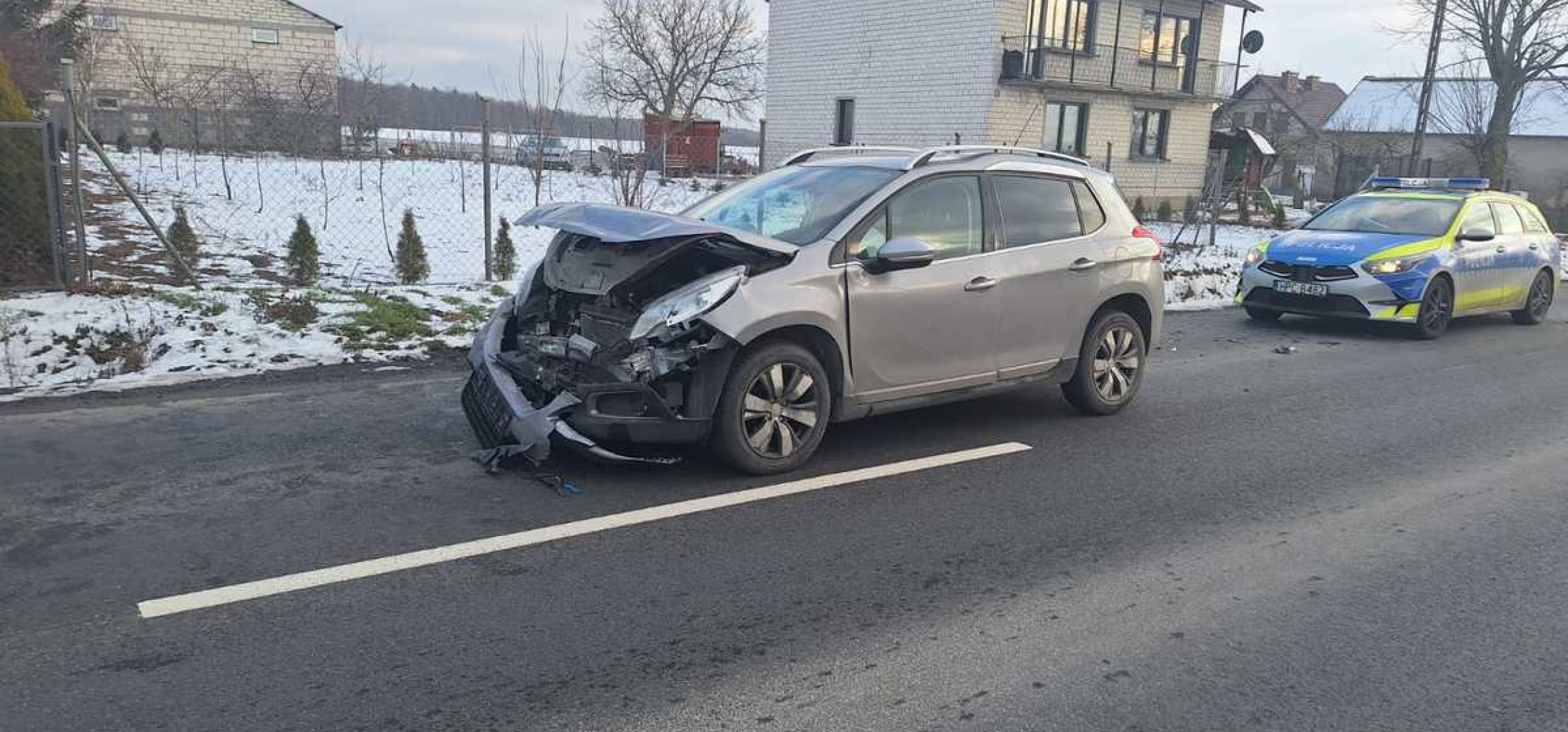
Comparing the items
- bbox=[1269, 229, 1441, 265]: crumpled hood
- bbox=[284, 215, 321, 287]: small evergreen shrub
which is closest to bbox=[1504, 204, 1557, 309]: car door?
bbox=[1269, 229, 1441, 265]: crumpled hood

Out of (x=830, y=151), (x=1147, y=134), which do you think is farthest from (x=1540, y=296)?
(x=1147, y=134)

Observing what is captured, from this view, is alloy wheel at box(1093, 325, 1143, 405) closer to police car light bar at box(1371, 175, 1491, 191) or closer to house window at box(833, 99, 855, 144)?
police car light bar at box(1371, 175, 1491, 191)

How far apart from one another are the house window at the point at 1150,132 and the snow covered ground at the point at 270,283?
38.5 feet

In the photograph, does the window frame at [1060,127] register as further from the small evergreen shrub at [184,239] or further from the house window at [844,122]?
the small evergreen shrub at [184,239]

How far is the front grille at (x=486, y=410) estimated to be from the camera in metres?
5.36

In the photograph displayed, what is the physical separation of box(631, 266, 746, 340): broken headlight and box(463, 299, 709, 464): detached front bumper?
1.00 feet

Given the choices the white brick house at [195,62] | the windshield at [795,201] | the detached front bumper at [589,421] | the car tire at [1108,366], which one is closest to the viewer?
the detached front bumper at [589,421]

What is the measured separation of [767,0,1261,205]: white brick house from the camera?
30016 millimetres

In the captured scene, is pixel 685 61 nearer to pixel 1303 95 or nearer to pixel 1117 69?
pixel 1117 69

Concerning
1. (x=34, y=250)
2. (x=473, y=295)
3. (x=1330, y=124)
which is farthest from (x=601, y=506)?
(x=1330, y=124)

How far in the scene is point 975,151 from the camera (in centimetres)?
650

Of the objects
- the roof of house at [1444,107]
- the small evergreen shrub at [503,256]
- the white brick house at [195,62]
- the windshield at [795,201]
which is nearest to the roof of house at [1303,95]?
the roof of house at [1444,107]

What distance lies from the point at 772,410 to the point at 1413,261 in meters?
8.91

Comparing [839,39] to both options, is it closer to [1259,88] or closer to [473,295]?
[473,295]
